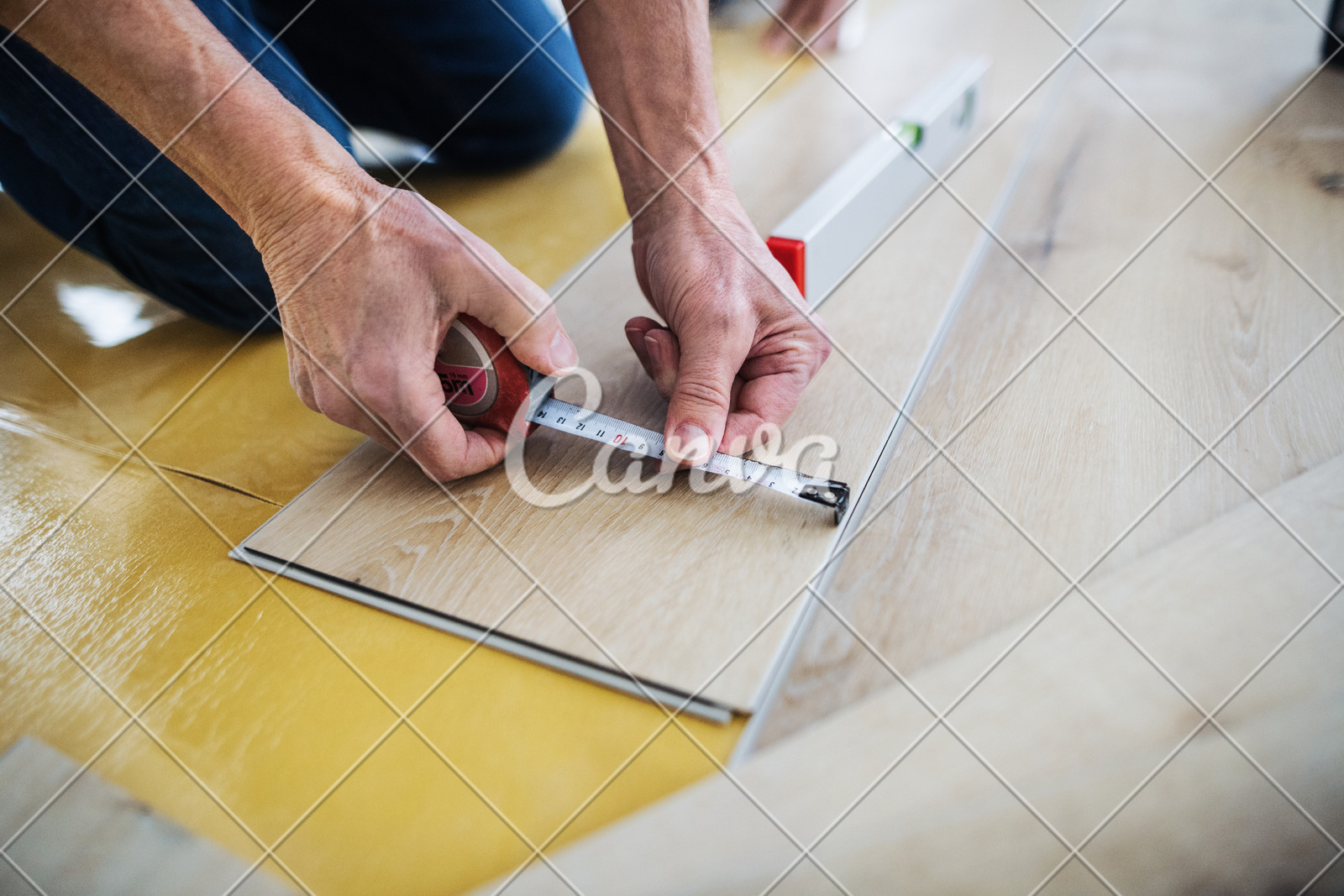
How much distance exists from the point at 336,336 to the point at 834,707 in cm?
65

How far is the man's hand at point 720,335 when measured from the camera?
964mm

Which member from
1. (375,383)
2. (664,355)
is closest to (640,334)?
(664,355)

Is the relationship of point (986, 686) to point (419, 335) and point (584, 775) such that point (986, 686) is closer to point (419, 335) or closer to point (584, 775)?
point (584, 775)

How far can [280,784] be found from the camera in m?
0.76

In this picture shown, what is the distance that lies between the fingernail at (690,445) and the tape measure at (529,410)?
0.6 inches

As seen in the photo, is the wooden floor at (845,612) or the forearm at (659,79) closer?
the wooden floor at (845,612)

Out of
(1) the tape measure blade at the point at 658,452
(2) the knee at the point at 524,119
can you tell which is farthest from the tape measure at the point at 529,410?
(2) the knee at the point at 524,119

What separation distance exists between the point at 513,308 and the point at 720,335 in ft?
0.85

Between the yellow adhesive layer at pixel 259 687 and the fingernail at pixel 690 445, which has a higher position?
the fingernail at pixel 690 445

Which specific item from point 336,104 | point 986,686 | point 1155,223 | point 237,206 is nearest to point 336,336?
point 237,206

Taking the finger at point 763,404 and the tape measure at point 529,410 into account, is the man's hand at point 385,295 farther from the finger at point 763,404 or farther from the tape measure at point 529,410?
the finger at point 763,404

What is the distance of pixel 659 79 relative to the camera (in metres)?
1.20

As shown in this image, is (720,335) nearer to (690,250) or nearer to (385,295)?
(690,250)

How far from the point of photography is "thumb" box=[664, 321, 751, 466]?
3.08 feet
